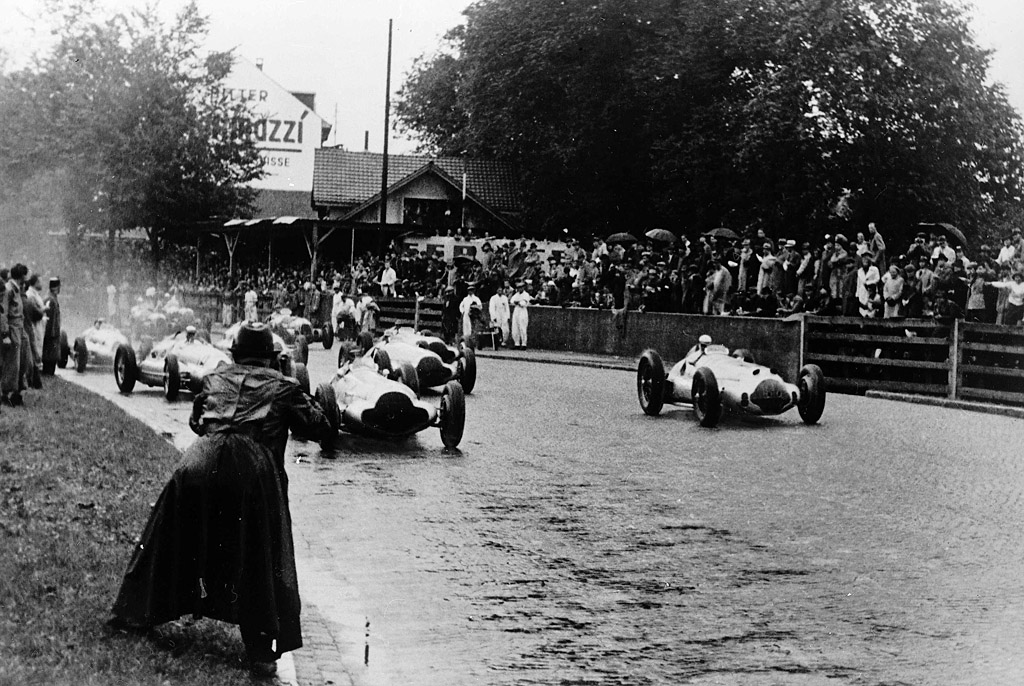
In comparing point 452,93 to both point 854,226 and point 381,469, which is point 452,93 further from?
point 381,469

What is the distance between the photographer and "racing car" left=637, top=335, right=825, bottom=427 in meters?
16.5

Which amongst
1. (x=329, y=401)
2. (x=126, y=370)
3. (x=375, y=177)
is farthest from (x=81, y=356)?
(x=375, y=177)

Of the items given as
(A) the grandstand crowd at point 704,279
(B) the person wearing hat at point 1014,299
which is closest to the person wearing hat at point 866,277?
(A) the grandstand crowd at point 704,279

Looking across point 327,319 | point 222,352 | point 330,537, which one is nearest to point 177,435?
point 222,352

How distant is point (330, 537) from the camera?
31.8ft

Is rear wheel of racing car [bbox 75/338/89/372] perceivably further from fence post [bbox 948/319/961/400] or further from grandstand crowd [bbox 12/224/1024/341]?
fence post [bbox 948/319/961/400]

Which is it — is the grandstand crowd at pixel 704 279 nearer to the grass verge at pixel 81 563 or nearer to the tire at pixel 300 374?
the tire at pixel 300 374

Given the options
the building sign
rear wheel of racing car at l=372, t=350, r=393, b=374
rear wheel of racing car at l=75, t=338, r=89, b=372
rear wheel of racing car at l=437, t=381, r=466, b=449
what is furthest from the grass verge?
the building sign

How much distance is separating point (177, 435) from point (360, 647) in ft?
27.9

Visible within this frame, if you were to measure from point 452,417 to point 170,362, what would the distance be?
19.1 feet

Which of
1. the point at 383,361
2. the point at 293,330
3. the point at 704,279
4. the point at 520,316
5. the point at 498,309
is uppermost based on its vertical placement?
the point at 704,279

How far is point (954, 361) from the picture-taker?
67.7 feet

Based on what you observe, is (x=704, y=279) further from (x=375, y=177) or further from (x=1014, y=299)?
(x=375, y=177)

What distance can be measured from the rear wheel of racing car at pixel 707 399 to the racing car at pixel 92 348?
1147 centimetres
